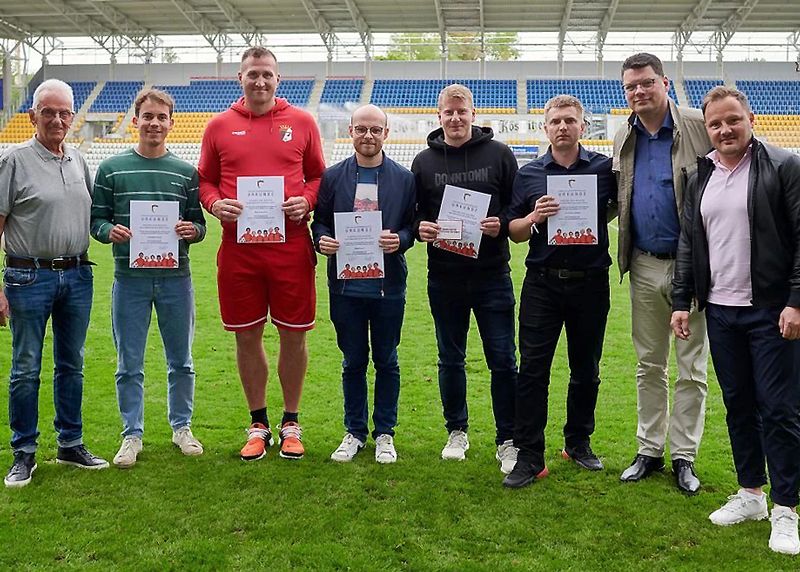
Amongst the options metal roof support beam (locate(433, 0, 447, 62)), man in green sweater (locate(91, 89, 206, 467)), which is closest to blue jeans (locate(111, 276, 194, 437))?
man in green sweater (locate(91, 89, 206, 467))

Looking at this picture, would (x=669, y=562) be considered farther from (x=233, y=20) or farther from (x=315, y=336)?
(x=233, y=20)

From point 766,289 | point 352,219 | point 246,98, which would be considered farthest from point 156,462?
point 766,289

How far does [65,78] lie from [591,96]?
949 inches

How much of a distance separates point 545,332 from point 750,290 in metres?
1.09

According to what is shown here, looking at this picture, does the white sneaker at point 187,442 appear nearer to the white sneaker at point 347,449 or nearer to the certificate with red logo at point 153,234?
the white sneaker at point 347,449

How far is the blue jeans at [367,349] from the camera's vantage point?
4.50 m

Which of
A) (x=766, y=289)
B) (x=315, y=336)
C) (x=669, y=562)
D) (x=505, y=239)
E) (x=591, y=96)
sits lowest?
(x=669, y=562)

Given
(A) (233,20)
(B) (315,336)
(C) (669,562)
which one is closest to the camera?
(C) (669,562)

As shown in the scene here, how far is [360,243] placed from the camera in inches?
171

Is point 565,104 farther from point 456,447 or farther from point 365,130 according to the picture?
point 456,447

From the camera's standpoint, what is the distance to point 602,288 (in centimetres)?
420

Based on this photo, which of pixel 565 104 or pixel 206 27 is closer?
pixel 565 104

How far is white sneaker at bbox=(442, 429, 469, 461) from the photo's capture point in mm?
4605

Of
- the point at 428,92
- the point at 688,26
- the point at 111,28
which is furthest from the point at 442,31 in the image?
Answer: the point at 111,28
